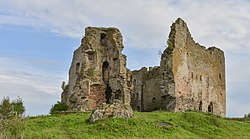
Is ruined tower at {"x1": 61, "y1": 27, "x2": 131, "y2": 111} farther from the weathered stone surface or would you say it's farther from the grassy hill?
the weathered stone surface

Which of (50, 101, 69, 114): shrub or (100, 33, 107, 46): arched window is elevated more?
(100, 33, 107, 46): arched window

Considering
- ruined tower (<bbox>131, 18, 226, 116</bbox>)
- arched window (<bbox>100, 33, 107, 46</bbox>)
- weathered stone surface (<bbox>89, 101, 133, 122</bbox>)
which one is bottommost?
weathered stone surface (<bbox>89, 101, 133, 122</bbox>)

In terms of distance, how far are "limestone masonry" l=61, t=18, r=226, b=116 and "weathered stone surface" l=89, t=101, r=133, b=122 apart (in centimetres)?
790

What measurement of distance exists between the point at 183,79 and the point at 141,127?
Answer: 1275 cm

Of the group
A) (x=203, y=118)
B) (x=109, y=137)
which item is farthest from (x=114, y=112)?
(x=203, y=118)

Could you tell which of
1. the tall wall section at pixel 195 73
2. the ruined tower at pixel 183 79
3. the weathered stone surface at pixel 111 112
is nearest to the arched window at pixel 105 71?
the ruined tower at pixel 183 79

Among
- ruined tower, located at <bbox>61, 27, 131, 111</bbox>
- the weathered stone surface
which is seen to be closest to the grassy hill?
the weathered stone surface

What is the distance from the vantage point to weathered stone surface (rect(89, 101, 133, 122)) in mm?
26253

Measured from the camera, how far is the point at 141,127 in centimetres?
2480

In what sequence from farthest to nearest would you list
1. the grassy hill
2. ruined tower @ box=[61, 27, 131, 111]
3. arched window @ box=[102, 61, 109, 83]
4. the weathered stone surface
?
arched window @ box=[102, 61, 109, 83] < ruined tower @ box=[61, 27, 131, 111] < the weathered stone surface < the grassy hill

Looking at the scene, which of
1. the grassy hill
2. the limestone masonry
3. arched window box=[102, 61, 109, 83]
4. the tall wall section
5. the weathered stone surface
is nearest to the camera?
the grassy hill

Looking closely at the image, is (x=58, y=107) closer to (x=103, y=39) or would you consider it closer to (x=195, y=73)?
(x=103, y=39)

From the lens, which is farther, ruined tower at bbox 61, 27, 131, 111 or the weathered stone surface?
ruined tower at bbox 61, 27, 131, 111

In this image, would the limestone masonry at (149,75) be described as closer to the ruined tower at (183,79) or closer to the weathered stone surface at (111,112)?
the ruined tower at (183,79)
